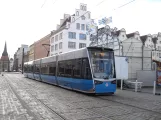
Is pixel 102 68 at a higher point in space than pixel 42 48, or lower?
lower

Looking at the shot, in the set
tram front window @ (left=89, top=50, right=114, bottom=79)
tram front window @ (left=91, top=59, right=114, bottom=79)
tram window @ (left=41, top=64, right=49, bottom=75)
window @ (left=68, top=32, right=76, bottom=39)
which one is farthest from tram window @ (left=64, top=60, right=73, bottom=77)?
window @ (left=68, top=32, right=76, bottom=39)

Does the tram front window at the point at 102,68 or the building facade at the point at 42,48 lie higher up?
the building facade at the point at 42,48

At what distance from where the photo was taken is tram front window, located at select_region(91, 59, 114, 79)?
14.1 meters

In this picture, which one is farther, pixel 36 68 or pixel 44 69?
pixel 36 68

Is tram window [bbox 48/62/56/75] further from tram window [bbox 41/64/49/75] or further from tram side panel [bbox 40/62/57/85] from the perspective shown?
tram window [bbox 41/64/49/75]

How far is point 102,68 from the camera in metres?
14.3

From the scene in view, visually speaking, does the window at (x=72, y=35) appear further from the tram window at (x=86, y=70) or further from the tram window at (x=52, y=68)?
the tram window at (x=86, y=70)

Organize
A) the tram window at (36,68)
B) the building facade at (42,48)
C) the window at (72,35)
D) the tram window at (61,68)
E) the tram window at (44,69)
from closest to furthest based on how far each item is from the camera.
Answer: the tram window at (61,68), the tram window at (44,69), the tram window at (36,68), the window at (72,35), the building facade at (42,48)

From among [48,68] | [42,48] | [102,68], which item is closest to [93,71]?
[102,68]

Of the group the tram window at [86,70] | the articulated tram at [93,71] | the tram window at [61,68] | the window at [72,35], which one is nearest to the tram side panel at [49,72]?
the tram window at [61,68]

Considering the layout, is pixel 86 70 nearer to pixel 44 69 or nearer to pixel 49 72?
pixel 49 72

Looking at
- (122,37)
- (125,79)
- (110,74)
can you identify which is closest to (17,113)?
(110,74)

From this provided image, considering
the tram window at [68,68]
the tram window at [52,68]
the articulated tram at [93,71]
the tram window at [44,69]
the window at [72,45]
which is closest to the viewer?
the articulated tram at [93,71]

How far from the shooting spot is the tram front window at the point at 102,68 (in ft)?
46.3
